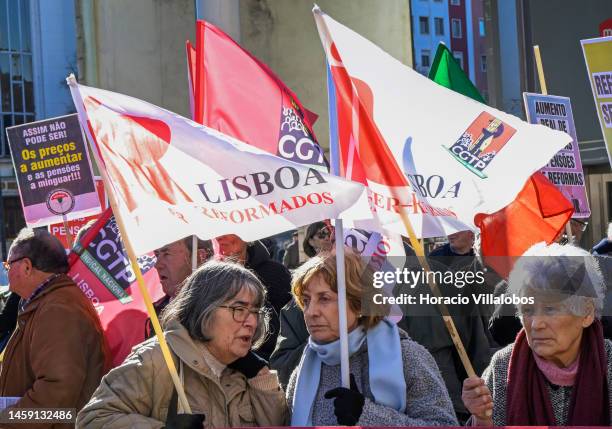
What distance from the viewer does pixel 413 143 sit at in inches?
172

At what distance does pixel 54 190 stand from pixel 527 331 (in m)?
6.08

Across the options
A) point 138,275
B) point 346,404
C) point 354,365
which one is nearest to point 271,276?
point 354,365

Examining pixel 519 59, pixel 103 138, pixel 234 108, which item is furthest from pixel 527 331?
pixel 519 59

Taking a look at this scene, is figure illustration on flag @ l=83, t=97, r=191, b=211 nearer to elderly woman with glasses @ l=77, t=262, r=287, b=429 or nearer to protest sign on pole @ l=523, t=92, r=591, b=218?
elderly woman with glasses @ l=77, t=262, r=287, b=429

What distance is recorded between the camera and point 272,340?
5.28 m

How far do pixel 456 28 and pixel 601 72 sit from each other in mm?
85890

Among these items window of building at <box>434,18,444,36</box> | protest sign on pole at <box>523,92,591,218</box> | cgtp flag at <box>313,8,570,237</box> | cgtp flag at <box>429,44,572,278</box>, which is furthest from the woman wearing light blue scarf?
window of building at <box>434,18,444,36</box>

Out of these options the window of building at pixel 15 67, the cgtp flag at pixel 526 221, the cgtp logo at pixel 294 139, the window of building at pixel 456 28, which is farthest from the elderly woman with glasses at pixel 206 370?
the window of building at pixel 456 28

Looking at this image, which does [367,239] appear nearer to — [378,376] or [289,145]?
[289,145]

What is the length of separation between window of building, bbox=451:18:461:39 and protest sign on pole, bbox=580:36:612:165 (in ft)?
278

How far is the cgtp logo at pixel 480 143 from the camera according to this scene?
437 centimetres

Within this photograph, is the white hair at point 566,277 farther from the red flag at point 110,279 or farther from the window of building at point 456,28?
the window of building at point 456,28

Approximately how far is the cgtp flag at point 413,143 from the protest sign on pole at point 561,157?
2.88m

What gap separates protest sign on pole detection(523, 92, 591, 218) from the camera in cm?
729
